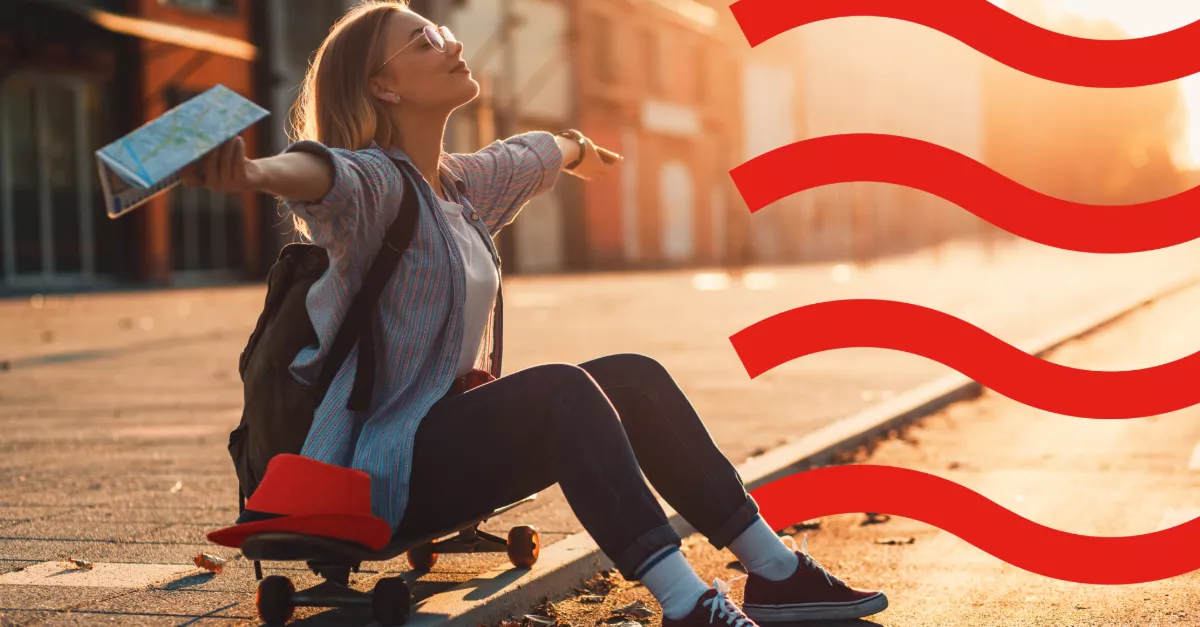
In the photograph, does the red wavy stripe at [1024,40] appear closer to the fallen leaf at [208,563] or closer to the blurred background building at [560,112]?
the blurred background building at [560,112]

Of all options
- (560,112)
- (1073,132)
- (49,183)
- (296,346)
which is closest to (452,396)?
(296,346)

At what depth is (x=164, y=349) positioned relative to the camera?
43.9 feet

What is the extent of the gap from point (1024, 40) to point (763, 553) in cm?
163

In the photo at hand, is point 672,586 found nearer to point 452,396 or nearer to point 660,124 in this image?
point 452,396

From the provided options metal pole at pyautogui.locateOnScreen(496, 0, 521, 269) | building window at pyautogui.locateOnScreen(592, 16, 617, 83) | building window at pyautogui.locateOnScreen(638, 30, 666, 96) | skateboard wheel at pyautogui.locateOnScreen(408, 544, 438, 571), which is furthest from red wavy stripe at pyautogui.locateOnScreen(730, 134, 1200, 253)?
building window at pyautogui.locateOnScreen(638, 30, 666, 96)

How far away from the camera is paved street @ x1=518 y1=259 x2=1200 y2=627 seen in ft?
13.4

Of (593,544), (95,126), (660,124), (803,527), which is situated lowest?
(803,527)

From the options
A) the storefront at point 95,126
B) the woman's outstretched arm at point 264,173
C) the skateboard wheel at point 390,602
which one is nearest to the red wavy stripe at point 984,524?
the skateboard wheel at point 390,602

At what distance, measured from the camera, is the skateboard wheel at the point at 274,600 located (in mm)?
3598

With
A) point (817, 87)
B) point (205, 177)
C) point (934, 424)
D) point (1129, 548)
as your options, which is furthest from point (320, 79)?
point (817, 87)

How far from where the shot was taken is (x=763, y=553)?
148 inches

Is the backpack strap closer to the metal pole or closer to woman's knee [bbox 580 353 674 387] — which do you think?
woman's knee [bbox 580 353 674 387]

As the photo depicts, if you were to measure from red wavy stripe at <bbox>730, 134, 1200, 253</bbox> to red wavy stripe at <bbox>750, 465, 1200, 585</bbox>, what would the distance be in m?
0.80

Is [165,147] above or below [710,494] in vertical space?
above
